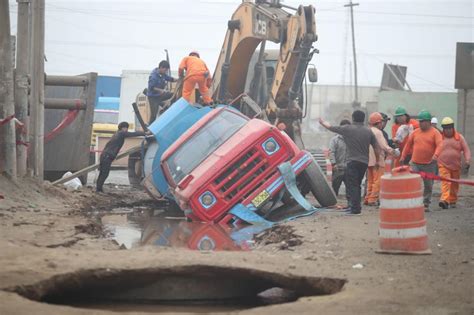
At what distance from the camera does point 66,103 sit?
60.2 feet

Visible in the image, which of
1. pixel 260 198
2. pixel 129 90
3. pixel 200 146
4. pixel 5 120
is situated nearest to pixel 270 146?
pixel 260 198

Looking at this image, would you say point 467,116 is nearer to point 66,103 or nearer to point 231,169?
point 66,103

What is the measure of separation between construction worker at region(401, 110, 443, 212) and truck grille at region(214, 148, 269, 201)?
333 cm

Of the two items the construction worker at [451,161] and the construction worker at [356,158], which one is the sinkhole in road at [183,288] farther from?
the construction worker at [451,161]

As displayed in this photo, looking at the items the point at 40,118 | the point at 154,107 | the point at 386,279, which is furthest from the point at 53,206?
the point at 386,279

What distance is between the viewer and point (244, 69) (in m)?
20.3

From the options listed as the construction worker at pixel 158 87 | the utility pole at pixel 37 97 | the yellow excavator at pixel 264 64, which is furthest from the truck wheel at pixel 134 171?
the utility pole at pixel 37 97

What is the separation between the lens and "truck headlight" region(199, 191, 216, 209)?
1332cm

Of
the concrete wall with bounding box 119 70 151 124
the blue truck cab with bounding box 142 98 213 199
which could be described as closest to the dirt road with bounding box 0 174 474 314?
the blue truck cab with bounding box 142 98 213 199

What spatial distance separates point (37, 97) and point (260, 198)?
Result: 5.21 metres

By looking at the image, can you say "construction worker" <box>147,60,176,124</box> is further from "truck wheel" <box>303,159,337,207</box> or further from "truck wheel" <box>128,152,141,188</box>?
"truck wheel" <box>303,159,337,207</box>

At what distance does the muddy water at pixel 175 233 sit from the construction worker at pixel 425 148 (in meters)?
3.97

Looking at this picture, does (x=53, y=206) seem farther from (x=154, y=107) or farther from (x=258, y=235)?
(x=154, y=107)

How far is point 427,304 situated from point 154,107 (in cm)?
1465
